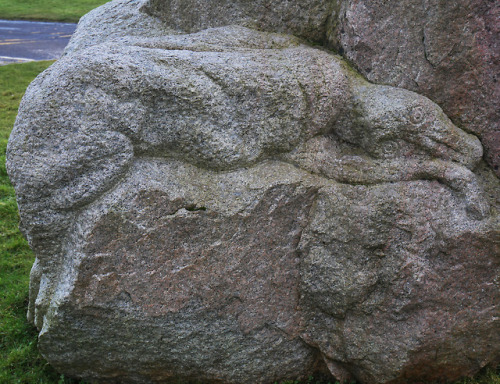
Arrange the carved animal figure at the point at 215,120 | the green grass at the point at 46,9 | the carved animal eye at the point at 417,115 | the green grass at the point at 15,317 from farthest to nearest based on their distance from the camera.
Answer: the green grass at the point at 46,9
the green grass at the point at 15,317
the carved animal eye at the point at 417,115
the carved animal figure at the point at 215,120

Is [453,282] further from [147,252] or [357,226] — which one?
[147,252]

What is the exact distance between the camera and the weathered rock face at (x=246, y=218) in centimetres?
287

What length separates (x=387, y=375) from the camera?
3.24 metres

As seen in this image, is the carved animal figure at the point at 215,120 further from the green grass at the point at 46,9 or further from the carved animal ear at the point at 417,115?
the green grass at the point at 46,9

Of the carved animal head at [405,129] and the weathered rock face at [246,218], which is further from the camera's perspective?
the carved animal head at [405,129]

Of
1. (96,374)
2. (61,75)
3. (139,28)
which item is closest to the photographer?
(61,75)

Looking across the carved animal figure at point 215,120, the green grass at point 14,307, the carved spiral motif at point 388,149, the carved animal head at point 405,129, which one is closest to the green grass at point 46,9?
the green grass at point 14,307

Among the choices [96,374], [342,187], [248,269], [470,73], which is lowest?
[96,374]

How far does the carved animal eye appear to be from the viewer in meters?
3.10

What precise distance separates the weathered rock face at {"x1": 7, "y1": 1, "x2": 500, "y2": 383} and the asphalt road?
933 cm

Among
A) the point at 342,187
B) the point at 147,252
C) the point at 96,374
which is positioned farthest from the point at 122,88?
the point at 96,374

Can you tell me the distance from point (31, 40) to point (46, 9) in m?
5.28

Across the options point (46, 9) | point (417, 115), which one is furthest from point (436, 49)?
point (46, 9)

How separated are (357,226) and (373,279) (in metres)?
0.33
